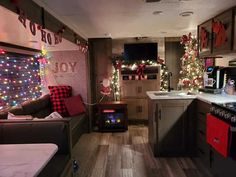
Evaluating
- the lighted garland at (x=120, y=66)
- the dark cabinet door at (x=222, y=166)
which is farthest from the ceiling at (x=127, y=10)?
the lighted garland at (x=120, y=66)

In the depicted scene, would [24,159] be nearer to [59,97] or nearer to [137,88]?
[59,97]

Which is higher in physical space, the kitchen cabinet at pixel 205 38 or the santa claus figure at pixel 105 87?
the kitchen cabinet at pixel 205 38

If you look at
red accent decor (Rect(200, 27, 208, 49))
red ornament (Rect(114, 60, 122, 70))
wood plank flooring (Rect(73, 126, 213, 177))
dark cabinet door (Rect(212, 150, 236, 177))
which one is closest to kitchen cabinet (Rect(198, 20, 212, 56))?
red accent decor (Rect(200, 27, 208, 49))

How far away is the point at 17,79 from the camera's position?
3.85 meters

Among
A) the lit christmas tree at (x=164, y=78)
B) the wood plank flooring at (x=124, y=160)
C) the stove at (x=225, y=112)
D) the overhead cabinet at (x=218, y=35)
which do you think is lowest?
the wood plank flooring at (x=124, y=160)

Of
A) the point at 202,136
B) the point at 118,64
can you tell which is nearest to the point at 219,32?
the point at 202,136

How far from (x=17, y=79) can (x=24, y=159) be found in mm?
2926

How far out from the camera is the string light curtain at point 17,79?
11.3 feet

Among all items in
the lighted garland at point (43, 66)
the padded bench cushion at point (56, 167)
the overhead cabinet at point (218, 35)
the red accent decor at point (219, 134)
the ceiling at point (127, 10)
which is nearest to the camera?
the padded bench cushion at point (56, 167)

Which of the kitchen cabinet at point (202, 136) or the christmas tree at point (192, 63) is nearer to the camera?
the kitchen cabinet at point (202, 136)

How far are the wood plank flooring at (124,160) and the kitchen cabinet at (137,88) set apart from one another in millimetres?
1135

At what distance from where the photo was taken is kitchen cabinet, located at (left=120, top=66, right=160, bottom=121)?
5336mm

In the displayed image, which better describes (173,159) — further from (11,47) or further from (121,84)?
(11,47)

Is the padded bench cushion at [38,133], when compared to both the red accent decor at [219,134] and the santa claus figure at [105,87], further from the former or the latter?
the santa claus figure at [105,87]
